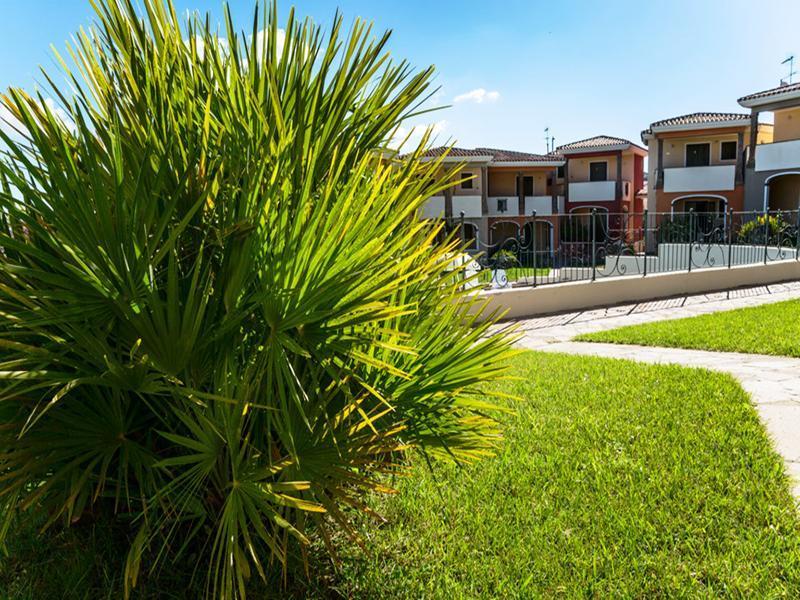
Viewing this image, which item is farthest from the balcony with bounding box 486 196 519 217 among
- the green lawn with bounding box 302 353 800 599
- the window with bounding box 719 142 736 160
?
the green lawn with bounding box 302 353 800 599

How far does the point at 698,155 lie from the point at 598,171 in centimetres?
567

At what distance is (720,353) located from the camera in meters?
6.58

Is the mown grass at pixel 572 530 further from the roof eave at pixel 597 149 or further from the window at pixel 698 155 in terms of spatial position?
the roof eave at pixel 597 149

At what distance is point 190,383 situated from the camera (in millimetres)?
1513

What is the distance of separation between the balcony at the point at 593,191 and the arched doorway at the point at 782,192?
7933 millimetres

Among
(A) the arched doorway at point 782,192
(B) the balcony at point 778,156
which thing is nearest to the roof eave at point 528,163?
(B) the balcony at point 778,156

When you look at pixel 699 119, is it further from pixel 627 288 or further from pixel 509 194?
pixel 627 288

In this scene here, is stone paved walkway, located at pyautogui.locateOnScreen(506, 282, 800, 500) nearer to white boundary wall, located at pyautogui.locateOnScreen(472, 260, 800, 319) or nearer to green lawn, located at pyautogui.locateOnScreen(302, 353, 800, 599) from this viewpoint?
green lawn, located at pyautogui.locateOnScreen(302, 353, 800, 599)

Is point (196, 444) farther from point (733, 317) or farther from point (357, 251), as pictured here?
point (733, 317)

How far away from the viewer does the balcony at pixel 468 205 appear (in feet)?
97.7

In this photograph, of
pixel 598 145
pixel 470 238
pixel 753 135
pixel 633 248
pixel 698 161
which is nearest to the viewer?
pixel 470 238

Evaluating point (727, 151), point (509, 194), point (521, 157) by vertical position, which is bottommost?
point (509, 194)

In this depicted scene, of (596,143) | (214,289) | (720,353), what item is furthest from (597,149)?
(214,289)

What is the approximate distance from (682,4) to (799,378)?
6.24m
